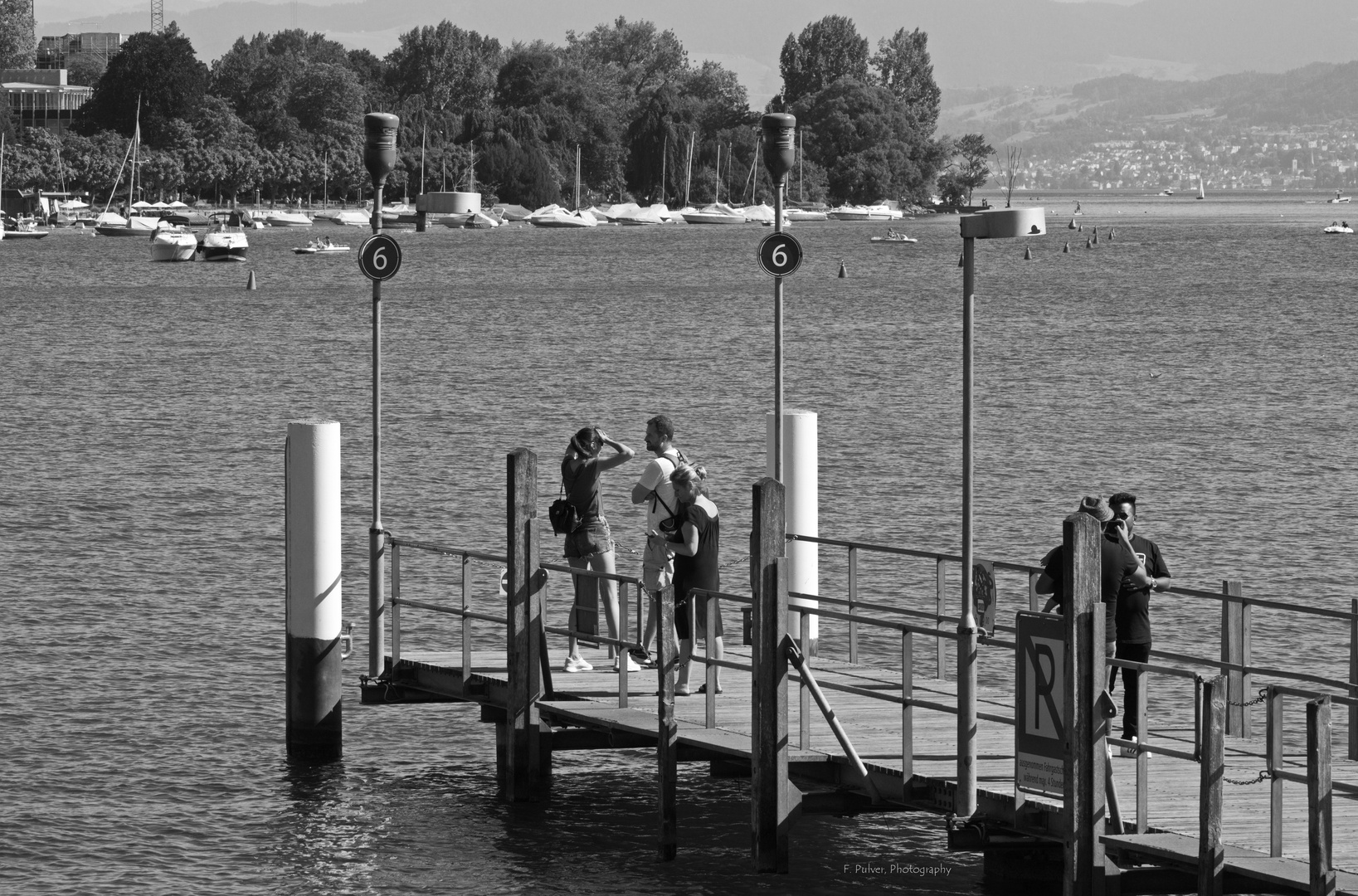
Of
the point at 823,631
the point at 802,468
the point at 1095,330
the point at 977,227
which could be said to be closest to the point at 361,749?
the point at 802,468

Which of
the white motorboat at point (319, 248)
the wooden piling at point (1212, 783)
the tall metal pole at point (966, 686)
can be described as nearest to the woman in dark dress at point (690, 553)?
the tall metal pole at point (966, 686)

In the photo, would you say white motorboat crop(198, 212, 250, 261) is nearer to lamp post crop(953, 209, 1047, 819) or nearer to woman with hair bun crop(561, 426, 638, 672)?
woman with hair bun crop(561, 426, 638, 672)

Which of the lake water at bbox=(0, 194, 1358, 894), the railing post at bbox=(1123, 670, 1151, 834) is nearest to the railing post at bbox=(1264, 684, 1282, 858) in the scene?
the railing post at bbox=(1123, 670, 1151, 834)

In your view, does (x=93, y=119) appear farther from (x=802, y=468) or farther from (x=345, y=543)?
(x=802, y=468)

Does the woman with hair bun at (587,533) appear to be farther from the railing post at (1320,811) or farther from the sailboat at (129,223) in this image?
the sailboat at (129,223)

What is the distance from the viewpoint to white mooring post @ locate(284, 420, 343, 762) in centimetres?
1877

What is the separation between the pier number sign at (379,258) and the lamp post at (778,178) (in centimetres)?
346

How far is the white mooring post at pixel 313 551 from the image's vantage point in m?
18.8

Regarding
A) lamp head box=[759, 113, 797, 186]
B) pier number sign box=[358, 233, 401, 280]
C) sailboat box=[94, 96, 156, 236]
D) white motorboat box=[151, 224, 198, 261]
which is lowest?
pier number sign box=[358, 233, 401, 280]

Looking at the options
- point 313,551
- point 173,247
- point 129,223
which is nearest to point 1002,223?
point 313,551

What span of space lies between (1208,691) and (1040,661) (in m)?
1.37

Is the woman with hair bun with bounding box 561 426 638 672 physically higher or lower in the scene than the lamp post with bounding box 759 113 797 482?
lower

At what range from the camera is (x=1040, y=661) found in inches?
541

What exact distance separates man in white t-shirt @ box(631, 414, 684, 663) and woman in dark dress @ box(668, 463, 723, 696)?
12 cm
